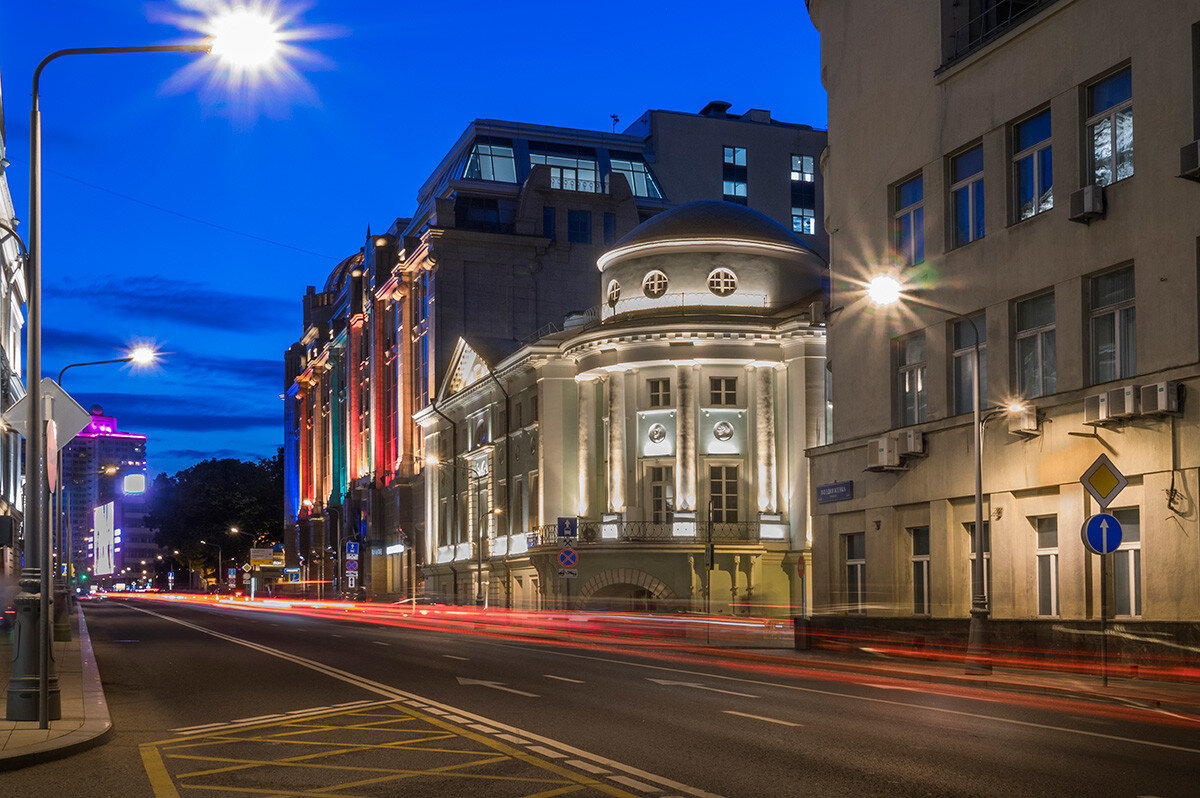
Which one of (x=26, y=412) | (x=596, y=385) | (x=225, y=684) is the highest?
(x=596, y=385)

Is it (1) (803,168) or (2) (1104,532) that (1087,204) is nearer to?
(2) (1104,532)

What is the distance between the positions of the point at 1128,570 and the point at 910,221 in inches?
405

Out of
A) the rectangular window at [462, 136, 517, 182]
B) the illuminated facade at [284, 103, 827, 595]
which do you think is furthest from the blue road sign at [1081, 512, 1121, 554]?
the rectangular window at [462, 136, 517, 182]

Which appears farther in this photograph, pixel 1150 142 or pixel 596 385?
pixel 596 385

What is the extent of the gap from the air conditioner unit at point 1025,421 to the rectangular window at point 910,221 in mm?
5446

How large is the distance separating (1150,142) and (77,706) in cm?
1943

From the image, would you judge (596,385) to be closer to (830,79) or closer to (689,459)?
(689,459)

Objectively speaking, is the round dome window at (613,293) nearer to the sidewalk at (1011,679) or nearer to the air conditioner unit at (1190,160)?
the sidewalk at (1011,679)

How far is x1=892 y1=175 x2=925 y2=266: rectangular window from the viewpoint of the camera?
31.9 meters

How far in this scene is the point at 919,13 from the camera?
31.6 meters

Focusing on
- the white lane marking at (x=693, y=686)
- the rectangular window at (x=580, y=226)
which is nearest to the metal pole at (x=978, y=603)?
the white lane marking at (x=693, y=686)

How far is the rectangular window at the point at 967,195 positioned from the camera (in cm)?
2998

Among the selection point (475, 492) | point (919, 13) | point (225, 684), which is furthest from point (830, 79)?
point (475, 492)

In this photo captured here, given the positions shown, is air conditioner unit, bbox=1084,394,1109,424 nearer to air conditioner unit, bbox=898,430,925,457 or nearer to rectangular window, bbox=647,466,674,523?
air conditioner unit, bbox=898,430,925,457
